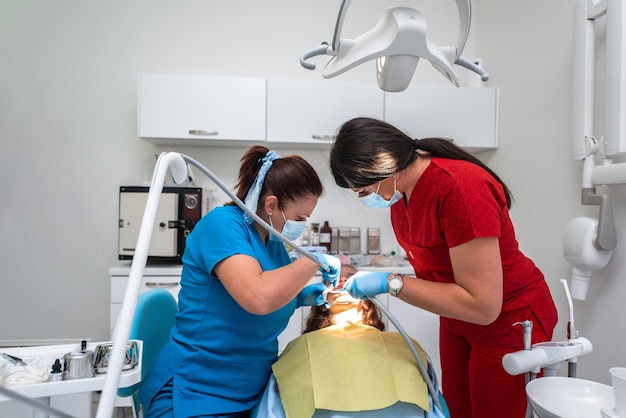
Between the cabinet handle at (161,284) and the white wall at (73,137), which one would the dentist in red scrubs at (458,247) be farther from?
the white wall at (73,137)

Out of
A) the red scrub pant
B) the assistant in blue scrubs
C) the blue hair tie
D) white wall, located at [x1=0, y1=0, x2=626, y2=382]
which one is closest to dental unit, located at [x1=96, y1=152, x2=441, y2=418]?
the assistant in blue scrubs

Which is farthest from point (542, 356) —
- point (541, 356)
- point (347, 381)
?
point (347, 381)

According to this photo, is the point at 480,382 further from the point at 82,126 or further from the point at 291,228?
the point at 82,126

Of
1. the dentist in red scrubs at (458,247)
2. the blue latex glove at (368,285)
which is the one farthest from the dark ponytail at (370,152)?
the blue latex glove at (368,285)

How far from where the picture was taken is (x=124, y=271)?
2.16 m

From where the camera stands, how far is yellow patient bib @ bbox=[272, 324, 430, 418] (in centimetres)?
92

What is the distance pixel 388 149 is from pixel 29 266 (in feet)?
8.02

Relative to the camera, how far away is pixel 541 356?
887 mm

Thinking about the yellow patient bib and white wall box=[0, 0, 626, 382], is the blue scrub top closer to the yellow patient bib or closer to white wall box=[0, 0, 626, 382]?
the yellow patient bib

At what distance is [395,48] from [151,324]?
93 centimetres

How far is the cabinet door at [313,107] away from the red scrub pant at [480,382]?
4.73 ft

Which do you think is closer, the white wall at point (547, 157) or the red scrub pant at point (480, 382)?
the red scrub pant at point (480, 382)

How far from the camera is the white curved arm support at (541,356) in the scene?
2.87ft

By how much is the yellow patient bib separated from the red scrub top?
0.23 meters
